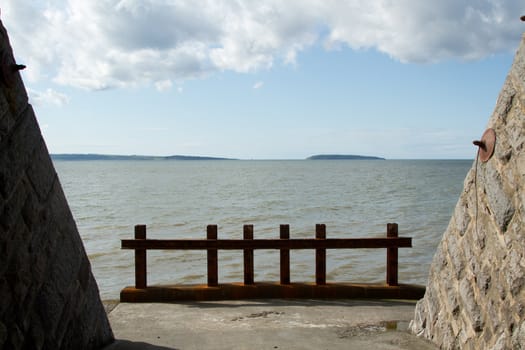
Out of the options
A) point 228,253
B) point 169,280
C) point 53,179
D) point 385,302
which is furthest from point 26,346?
point 228,253

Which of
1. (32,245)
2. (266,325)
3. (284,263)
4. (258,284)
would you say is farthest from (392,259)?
(32,245)

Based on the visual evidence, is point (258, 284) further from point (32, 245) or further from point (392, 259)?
point (32, 245)

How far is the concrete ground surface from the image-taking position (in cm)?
508

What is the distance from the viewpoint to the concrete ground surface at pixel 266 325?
5.08 m

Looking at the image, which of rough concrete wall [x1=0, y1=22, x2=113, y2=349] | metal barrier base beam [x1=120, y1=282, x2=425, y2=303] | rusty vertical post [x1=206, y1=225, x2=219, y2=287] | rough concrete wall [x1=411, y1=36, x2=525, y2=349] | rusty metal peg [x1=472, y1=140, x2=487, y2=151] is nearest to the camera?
rough concrete wall [x1=0, y1=22, x2=113, y2=349]

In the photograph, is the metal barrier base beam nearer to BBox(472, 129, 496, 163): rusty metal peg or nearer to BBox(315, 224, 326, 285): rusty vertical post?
BBox(315, 224, 326, 285): rusty vertical post

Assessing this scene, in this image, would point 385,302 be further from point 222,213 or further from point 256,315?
point 222,213

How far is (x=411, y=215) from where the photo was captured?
2862 cm

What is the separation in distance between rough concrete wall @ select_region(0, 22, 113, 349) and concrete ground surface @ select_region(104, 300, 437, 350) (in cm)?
117

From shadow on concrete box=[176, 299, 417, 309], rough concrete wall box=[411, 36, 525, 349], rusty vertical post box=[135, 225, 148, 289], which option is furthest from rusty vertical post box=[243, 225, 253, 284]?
rough concrete wall box=[411, 36, 525, 349]

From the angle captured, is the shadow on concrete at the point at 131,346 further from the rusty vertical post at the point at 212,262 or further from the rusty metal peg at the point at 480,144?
the rusty metal peg at the point at 480,144

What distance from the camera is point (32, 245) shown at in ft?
11.0

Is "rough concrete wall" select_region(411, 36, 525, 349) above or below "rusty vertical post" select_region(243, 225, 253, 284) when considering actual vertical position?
above

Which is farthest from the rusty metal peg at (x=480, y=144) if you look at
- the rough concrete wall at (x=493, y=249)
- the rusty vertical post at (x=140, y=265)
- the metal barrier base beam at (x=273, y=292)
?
the rusty vertical post at (x=140, y=265)
